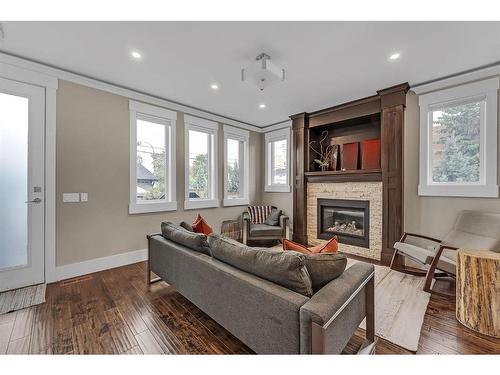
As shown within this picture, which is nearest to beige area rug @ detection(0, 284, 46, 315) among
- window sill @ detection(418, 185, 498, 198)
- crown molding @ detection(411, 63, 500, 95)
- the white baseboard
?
the white baseboard

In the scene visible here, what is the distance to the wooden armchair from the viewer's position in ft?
8.07

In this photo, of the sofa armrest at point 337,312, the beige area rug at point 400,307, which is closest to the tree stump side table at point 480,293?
the beige area rug at point 400,307

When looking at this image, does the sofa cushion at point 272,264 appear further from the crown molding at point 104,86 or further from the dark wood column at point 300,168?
the dark wood column at point 300,168

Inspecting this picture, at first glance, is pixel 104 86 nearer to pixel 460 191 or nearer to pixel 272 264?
pixel 272 264

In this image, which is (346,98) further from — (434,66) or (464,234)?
(464,234)

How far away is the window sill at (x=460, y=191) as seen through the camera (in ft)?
8.82

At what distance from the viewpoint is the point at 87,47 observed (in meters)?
2.30

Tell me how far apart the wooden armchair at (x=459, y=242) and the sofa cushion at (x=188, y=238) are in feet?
8.17

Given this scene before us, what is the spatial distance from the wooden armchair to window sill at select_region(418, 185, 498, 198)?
0.24 metres

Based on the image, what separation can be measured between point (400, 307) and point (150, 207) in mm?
3533

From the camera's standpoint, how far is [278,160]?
5.25m

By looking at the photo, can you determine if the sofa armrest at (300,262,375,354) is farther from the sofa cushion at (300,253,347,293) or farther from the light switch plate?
the light switch plate

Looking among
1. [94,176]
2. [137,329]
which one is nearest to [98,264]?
[94,176]
